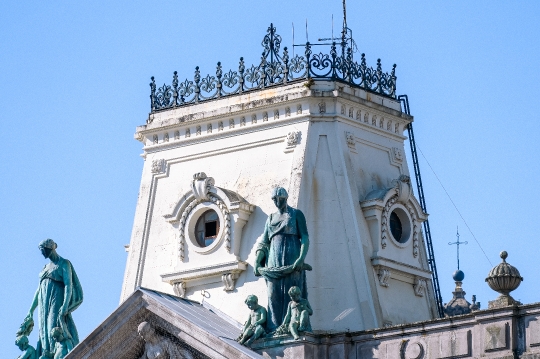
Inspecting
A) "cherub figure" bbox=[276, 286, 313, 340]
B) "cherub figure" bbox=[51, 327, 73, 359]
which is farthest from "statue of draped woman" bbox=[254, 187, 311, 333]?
"cherub figure" bbox=[51, 327, 73, 359]

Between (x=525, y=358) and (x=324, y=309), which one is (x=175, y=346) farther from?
(x=525, y=358)

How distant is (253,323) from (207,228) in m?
5.03

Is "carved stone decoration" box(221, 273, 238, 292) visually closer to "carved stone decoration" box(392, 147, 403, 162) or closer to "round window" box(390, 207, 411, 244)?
"round window" box(390, 207, 411, 244)

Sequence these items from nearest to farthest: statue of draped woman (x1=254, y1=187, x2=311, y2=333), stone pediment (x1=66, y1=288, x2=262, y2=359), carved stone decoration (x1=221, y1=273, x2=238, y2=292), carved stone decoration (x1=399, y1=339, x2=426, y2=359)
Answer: carved stone decoration (x1=399, y1=339, x2=426, y2=359) → stone pediment (x1=66, y1=288, x2=262, y2=359) → statue of draped woman (x1=254, y1=187, x2=311, y2=333) → carved stone decoration (x1=221, y1=273, x2=238, y2=292)

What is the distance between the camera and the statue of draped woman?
111 ft

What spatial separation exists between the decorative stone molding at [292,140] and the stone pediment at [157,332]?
462 cm

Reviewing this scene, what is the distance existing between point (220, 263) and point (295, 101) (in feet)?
12.2

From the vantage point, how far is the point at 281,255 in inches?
1339

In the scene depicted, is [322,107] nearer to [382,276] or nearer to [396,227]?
[396,227]

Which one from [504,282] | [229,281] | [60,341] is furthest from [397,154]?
[504,282]

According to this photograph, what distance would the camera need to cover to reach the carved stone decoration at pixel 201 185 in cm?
3800

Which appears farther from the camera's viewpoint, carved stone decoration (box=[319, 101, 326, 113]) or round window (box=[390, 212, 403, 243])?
round window (box=[390, 212, 403, 243])

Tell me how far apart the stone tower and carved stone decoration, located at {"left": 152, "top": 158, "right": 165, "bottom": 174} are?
0.10 feet

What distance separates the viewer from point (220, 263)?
37.8 metres
